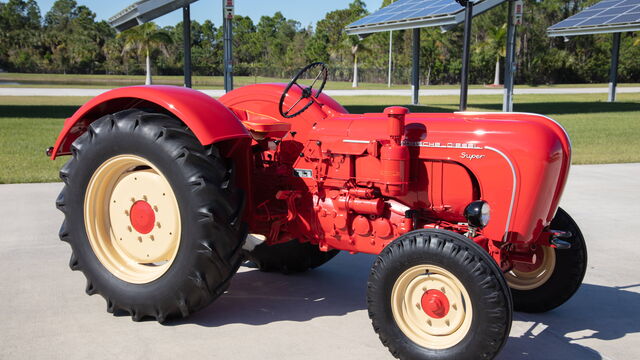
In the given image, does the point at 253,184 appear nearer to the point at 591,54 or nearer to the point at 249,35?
the point at 591,54

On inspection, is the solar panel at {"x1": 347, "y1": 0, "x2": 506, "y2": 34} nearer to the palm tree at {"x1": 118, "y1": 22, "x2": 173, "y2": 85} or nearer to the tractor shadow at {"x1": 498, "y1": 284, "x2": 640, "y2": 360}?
the tractor shadow at {"x1": 498, "y1": 284, "x2": 640, "y2": 360}

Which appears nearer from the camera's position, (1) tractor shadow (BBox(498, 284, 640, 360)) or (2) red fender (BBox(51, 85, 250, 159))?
(1) tractor shadow (BBox(498, 284, 640, 360))

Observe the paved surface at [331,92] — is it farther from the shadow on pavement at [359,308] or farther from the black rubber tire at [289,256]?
the shadow on pavement at [359,308]

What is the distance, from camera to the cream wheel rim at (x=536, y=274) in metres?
3.73

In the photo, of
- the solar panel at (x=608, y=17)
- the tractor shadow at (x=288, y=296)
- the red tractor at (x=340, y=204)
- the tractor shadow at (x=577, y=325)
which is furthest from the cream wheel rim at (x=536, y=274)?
the solar panel at (x=608, y=17)

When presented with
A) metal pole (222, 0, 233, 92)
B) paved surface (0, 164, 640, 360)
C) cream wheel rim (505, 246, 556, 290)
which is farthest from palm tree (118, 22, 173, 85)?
cream wheel rim (505, 246, 556, 290)

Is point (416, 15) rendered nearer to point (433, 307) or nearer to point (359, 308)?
point (359, 308)

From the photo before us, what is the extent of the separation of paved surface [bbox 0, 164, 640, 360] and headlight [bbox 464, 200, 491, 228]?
694mm

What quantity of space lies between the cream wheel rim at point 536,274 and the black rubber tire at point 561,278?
0.8 inches

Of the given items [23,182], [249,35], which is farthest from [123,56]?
[23,182]

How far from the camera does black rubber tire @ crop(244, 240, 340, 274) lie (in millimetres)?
4410

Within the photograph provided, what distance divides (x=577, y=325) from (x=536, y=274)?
37 cm

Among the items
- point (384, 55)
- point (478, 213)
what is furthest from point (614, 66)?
point (384, 55)

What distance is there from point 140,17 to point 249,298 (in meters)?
12.5
